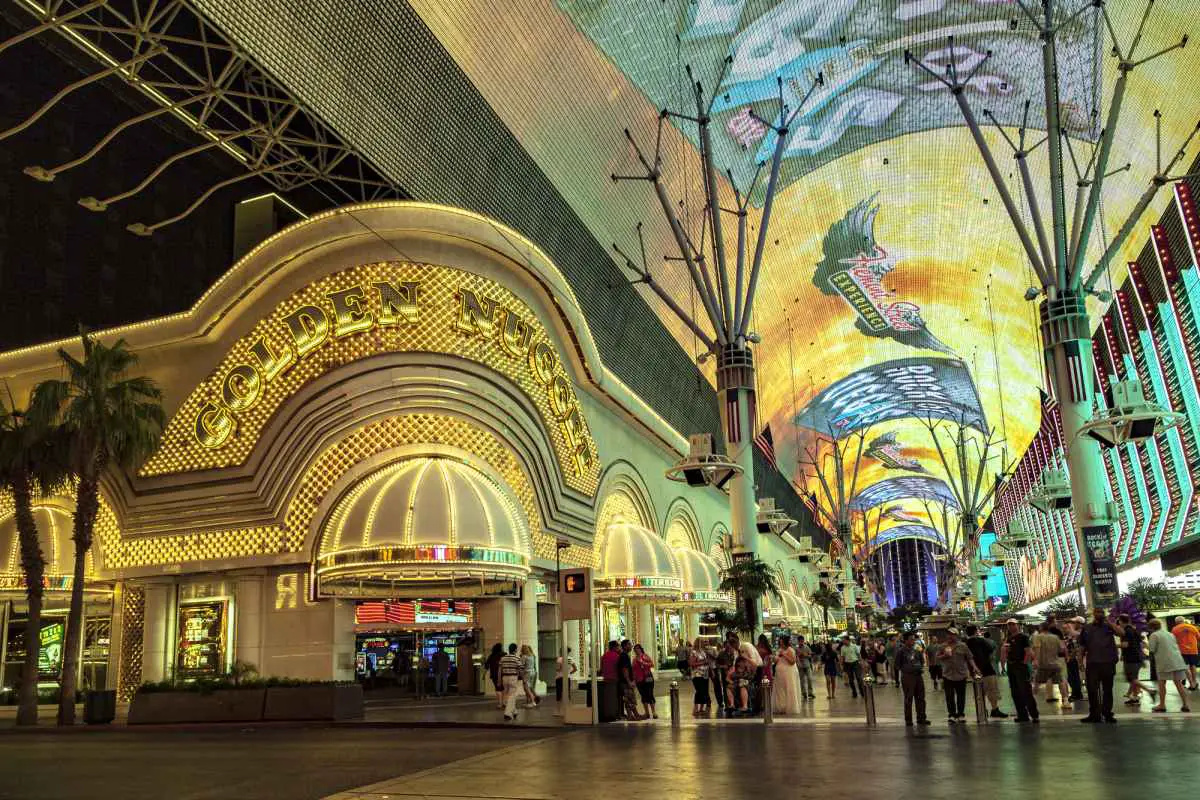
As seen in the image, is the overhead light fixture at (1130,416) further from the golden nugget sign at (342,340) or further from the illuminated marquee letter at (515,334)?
the golden nugget sign at (342,340)

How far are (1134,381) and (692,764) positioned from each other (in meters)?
12.7

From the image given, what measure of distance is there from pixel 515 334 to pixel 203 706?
11.3m

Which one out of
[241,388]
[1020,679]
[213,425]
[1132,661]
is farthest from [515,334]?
[1132,661]

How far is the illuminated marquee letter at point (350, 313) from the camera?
939 inches

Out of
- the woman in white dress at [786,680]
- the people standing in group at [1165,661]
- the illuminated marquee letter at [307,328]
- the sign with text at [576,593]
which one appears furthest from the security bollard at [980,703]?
the illuminated marquee letter at [307,328]

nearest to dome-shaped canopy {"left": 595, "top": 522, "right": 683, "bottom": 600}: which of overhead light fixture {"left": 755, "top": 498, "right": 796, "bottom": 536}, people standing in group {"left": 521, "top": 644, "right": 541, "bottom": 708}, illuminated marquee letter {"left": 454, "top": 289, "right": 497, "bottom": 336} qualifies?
overhead light fixture {"left": 755, "top": 498, "right": 796, "bottom": 536}

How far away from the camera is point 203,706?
21.0 m

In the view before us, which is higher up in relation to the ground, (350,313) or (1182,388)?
(350,313)

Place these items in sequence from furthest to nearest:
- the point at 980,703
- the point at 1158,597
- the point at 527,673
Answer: the point at 1158,597
the point at 527,673
the point at 980,703

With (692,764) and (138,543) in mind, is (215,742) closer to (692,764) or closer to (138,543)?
(692,764)

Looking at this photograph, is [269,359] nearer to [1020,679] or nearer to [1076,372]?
[1020,679]

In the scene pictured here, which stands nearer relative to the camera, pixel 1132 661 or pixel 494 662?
pixel 1132 661

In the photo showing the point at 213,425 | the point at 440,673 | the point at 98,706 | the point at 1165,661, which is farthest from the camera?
the point at 440,673

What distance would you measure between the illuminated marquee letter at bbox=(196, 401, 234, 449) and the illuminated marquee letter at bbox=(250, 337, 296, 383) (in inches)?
61.8
